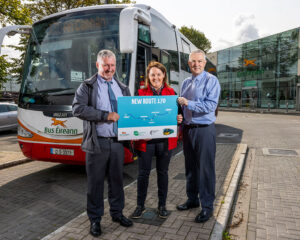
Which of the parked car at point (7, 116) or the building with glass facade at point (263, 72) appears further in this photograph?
the building with glass facade at point (263, 72)

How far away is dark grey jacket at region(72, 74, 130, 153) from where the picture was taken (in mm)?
2973

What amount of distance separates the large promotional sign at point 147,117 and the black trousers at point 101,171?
0.18 meters

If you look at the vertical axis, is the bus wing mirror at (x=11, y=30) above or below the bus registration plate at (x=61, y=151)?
above

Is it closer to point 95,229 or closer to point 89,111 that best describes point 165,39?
point 89,111

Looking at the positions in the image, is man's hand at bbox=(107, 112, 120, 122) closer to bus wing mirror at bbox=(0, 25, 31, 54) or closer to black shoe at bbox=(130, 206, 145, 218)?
black shoe at bbox=(130, 206, 145, 218)

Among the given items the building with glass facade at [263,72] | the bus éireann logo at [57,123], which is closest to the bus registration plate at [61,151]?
the bus éireann logo at [57,123]

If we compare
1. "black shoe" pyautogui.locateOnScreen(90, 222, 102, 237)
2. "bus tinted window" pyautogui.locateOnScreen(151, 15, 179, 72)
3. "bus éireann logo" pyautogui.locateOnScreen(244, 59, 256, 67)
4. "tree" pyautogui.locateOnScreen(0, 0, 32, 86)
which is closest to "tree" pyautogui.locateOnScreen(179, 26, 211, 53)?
"bus éireann logo" pyautogui.locateOnScreen(244, 59, 256, 67)

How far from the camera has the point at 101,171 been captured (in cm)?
320

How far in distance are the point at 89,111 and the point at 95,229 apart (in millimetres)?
1348

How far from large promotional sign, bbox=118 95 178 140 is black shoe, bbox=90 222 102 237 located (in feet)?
3.37

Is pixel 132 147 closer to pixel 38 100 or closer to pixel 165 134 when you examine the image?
pixel 165 134

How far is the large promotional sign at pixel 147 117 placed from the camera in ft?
10.5

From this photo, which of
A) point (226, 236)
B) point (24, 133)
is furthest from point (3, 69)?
point (226, 236)

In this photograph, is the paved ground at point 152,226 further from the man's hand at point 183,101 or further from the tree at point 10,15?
the tree at point 10,15
